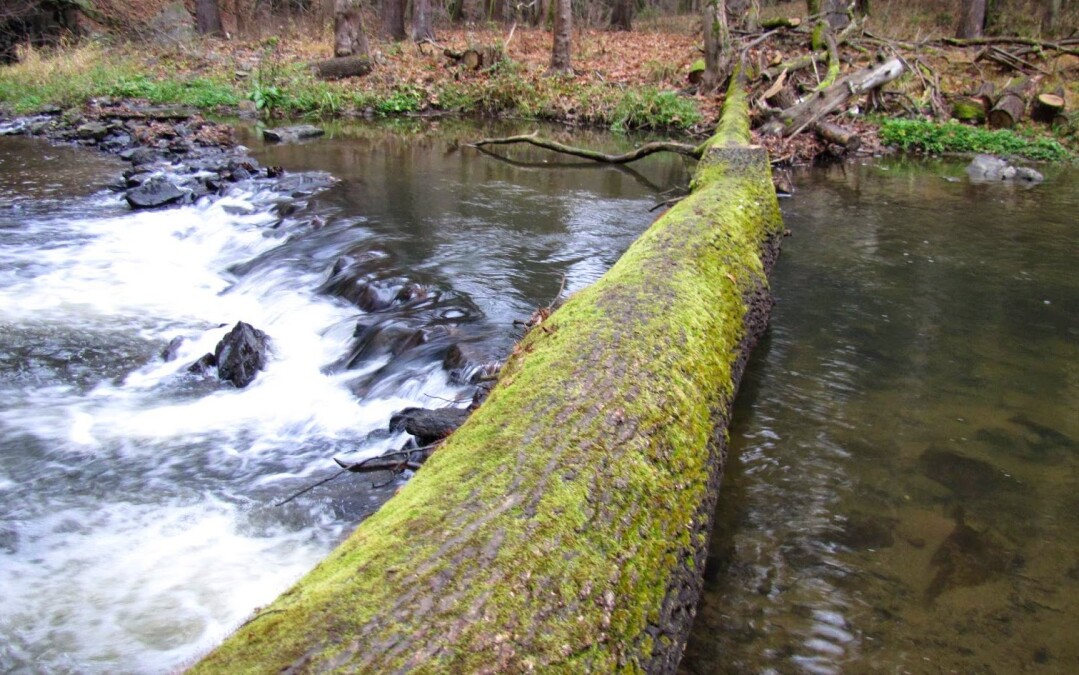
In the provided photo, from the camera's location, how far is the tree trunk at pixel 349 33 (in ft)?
76.7

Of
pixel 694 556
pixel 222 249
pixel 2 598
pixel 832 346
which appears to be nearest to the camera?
pixel 694 556

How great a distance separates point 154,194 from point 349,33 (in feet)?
44.0

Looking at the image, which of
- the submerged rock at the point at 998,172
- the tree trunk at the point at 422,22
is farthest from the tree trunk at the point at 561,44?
the submerged rock at the point at 998,172

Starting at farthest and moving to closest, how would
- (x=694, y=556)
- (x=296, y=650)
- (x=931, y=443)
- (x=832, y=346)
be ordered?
(x=832, y=346) → (x=931, y=443) → (x=694, y=556) → (x=296, y=650)

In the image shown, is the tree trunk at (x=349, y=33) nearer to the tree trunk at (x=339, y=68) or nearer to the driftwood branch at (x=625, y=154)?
the tree trunk at (x=339, y=68)

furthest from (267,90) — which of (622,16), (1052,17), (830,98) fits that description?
(1052,17)

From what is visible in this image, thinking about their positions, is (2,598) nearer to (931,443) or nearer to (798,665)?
(798,665)

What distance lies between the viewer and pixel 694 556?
3115mm

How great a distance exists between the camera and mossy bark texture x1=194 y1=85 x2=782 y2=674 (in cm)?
201

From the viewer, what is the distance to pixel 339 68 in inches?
901

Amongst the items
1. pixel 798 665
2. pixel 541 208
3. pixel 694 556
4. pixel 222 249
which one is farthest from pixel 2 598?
pixel 541 208

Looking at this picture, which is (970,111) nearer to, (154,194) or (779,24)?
(779,24)

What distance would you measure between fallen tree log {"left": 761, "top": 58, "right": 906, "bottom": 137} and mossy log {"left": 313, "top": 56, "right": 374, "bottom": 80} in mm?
12604

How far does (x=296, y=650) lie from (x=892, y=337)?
19.8 ft
